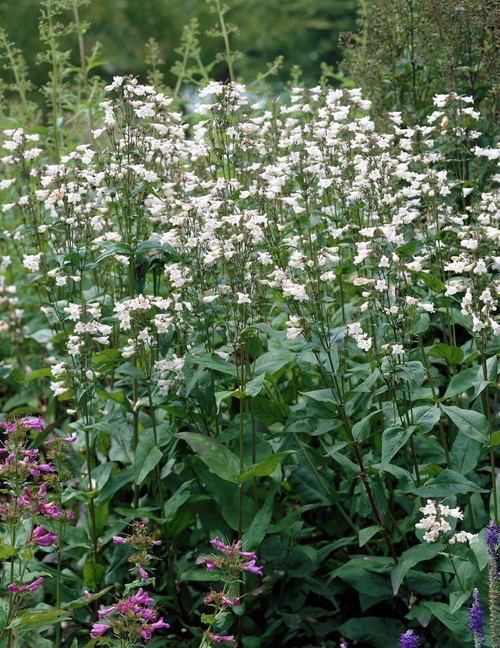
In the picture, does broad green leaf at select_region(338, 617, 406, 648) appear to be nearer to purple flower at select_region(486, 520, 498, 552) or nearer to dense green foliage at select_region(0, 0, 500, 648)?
dense green foliage at select_region(0, 0, 500, 648)

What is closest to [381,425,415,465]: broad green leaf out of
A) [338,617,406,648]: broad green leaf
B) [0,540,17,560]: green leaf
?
[338,617,406,648]: broad green leaf

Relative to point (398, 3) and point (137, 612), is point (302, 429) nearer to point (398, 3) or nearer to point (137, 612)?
point (137, 612)

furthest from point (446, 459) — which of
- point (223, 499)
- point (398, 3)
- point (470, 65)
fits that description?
point (398, 3)

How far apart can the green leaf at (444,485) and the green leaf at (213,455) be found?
0.76m

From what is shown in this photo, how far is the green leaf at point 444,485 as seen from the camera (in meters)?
3.09

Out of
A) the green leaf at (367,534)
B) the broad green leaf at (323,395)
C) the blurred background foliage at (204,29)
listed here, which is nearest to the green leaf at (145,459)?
the broad green leaf at (323,395)

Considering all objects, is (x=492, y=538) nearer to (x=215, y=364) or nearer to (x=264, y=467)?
(x=264, y=467)

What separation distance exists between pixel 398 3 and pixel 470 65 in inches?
22.1

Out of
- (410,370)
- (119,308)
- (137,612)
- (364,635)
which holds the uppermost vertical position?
(119,308)

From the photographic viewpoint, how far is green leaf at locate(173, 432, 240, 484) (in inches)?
125

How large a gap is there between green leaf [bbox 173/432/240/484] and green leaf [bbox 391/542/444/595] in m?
0.74

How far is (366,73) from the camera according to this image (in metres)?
4.69

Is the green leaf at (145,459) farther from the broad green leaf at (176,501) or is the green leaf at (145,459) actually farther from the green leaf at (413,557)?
the green leaf at (413,557)

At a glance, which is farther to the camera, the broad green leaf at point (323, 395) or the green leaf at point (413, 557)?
the broad green leaf at point (323, 395)
